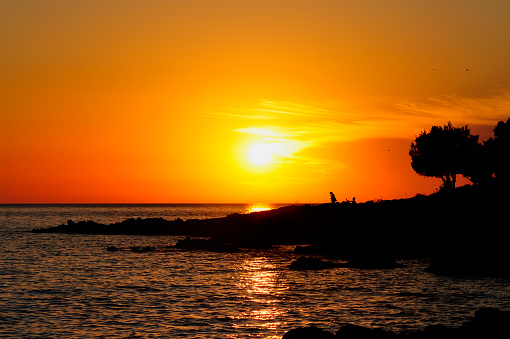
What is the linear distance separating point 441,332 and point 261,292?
2065cm

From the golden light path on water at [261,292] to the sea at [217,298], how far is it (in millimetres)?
78

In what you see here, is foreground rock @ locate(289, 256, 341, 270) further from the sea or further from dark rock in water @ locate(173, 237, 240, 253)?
dark rock in water @ locate(173, 237, 240, 253)

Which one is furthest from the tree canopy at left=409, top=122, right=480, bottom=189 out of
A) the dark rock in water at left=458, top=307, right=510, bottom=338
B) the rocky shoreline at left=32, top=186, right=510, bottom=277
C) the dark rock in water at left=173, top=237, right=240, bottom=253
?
the dark rock in water at left=458, top=307, right=510, bottom=338

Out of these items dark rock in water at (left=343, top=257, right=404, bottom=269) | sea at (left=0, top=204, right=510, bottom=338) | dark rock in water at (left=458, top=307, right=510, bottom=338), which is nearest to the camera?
dark rock in water at (left=458, top=307, right=510, bottom=338)

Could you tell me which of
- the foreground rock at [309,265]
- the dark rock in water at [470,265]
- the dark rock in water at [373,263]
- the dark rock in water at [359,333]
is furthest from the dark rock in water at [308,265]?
the dark rock in water at [359,333]

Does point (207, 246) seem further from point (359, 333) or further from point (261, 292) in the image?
point (359, 333)

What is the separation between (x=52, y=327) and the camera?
31.6 meters

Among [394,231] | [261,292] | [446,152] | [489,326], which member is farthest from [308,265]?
[446,152]

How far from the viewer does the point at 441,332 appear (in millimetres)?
25234

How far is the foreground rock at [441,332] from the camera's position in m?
24.6

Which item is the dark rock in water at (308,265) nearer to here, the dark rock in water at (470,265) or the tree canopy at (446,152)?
the dark rock in water at (470,265)

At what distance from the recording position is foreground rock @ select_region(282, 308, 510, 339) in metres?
24.6

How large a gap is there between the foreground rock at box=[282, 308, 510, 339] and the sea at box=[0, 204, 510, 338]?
4938 mm

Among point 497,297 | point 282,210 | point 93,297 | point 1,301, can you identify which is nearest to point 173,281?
point 93,297
